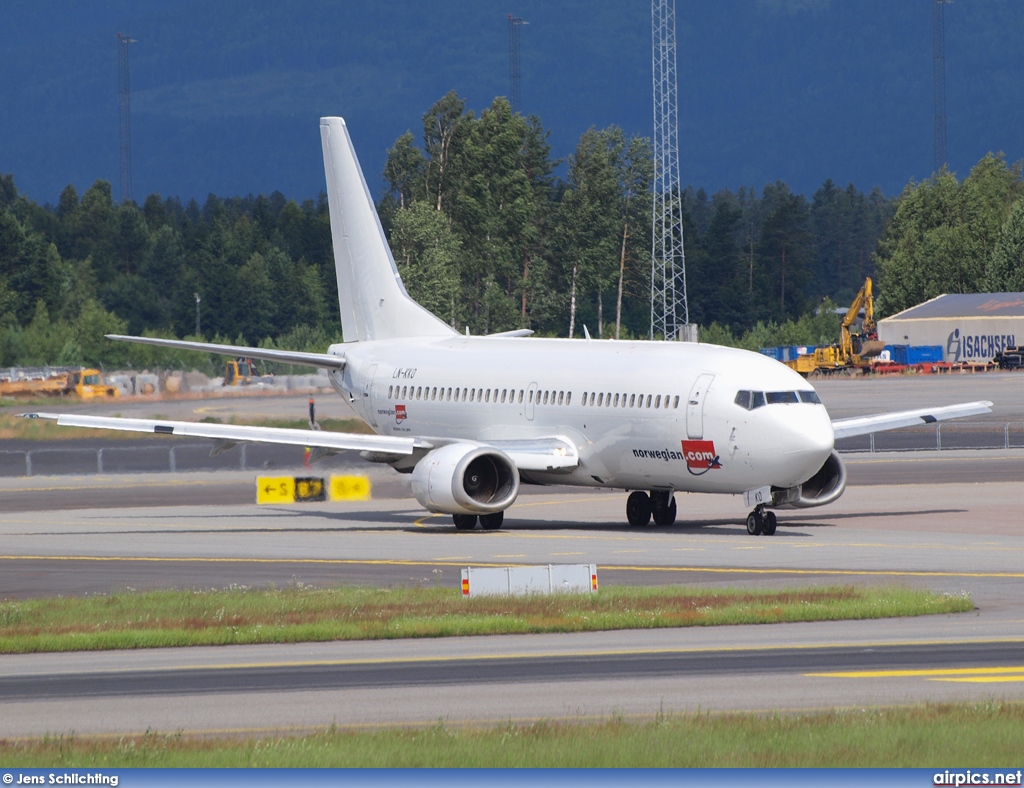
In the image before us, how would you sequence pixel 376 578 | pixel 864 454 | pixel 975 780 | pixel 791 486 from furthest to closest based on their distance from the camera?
pixel 864 454 < pixel 791 486 < pixel 376 578 < pixel 975 780

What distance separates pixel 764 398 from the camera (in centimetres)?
3897

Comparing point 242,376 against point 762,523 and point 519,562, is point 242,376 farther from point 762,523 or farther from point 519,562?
point 519,562

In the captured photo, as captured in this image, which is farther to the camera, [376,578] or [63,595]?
[376,578]

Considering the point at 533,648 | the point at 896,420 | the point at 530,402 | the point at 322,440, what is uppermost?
the point at 530,402

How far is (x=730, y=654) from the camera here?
2173 cm

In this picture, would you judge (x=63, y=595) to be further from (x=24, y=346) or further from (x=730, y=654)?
(x=24, y=346)

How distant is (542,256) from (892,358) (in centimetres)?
4612

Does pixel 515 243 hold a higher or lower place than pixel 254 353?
higher

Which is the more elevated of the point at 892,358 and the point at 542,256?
the point at 542,256

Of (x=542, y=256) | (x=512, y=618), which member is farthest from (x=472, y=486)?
(x=542, y=256)

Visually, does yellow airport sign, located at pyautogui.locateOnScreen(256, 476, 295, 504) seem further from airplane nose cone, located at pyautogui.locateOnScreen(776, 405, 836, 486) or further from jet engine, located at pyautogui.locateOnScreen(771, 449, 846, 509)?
airplane nose cone, located at pyautogui.locateOnScreen(776, 405, 836, 486)

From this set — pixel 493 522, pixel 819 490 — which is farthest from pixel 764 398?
pixel 493 522

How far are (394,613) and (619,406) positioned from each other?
16.7 metres

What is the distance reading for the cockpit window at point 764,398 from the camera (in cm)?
3894
